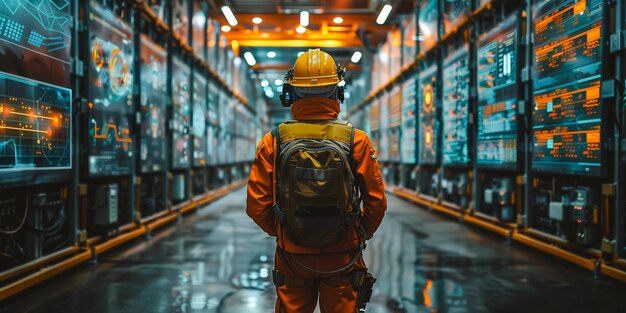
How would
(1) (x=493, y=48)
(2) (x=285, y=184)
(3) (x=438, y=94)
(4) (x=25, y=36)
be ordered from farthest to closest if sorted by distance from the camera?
(3) (x=438, y=94) → (1) (x=493, y=48) → (4) (x=25, y=36) → (2) (x=285, y=184)

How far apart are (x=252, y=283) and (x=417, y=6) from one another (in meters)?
11.7

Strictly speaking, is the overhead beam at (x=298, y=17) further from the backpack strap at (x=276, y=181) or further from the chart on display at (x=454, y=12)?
the backpack strap at (x=276, y=181)

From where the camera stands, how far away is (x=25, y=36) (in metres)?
5.62

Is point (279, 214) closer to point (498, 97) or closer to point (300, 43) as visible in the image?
point (498, 97)

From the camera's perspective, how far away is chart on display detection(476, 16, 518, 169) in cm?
895

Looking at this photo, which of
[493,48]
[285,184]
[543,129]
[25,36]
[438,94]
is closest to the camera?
[285,184]

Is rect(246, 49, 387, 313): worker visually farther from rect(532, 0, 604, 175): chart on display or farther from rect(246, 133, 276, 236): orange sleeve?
rect(532, 0, 604, 175): chart on display

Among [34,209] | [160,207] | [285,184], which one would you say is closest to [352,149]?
[285,184]

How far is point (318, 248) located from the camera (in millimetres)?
2932

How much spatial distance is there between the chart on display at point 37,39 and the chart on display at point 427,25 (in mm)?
9442

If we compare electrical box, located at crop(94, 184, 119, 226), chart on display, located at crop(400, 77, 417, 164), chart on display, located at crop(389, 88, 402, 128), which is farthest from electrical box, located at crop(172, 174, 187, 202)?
chart on display, located at crop(389, 88, 402, 128)

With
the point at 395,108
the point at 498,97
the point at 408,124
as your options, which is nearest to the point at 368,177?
the point at 498,97

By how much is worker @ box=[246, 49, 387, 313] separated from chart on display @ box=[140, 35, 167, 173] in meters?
7.25

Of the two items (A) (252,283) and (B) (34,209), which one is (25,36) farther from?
(A) (252,283)
